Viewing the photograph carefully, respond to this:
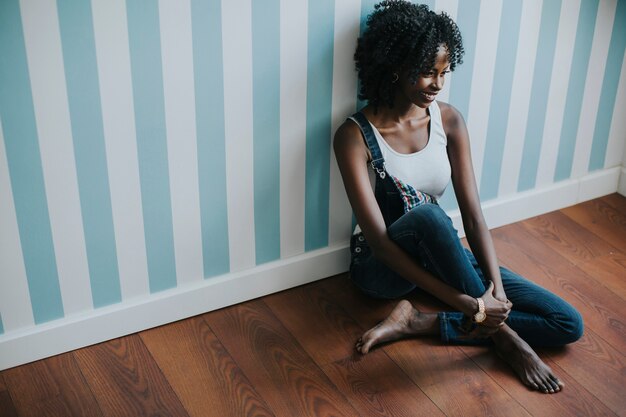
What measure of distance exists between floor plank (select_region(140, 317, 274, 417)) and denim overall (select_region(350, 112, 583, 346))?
18.9 inches

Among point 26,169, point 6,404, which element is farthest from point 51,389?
point 26,169

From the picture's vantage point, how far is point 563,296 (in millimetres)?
2416

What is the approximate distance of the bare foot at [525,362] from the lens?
2051 mm

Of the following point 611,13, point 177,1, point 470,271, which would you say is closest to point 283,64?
point 177,1

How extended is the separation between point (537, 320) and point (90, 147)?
1250 millimetres

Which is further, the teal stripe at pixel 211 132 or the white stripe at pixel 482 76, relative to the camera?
the white stripe at pixel 482 76

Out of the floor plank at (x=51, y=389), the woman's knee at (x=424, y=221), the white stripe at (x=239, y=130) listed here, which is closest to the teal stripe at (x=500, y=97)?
the woman's knee at (x=424, y=221)

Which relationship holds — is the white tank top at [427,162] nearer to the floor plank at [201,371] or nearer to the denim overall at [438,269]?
the denim overall at [438,269]

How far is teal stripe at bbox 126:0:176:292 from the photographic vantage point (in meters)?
1.88

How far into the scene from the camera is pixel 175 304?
225cm

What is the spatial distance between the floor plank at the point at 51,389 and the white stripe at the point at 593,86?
184cm

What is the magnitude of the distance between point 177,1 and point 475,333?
3.69 feet

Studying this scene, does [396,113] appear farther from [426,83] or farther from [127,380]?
[127,380]

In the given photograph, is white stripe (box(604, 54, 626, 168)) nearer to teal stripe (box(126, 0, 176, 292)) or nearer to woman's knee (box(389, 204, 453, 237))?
woman's knee (box(389, 204, 453, 237))
